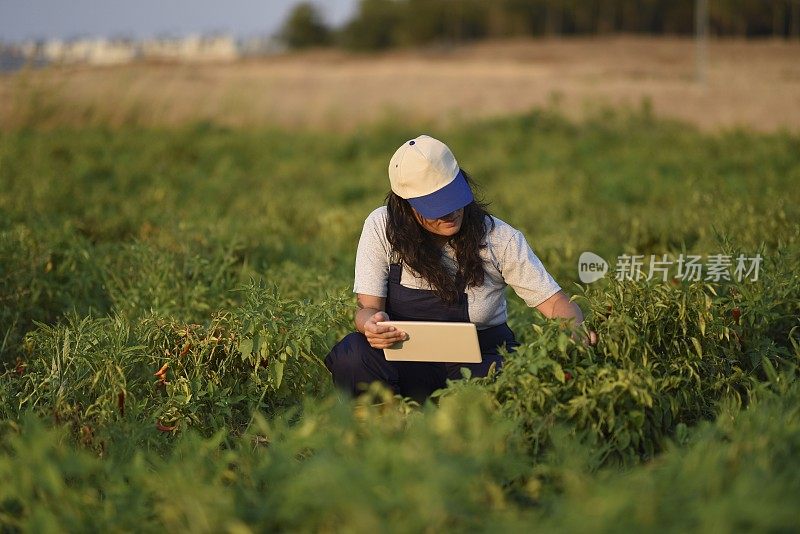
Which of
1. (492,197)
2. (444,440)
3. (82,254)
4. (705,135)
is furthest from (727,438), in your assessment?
(705,135)

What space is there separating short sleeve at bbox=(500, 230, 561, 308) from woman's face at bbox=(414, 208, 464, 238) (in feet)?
0.70

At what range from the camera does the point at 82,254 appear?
19.2 feet

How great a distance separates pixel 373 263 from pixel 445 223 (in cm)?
33

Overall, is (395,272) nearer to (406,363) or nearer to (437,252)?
(437,252)

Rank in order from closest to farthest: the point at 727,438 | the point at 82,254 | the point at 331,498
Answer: the point at 331,498 < the point at 727,438 < the point at 82,254

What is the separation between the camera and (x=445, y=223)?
3859 millimetres

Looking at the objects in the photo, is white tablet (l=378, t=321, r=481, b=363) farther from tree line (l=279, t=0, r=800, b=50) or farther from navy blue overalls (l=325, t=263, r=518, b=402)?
tree line (l=279, t=0, r=800, b=50)

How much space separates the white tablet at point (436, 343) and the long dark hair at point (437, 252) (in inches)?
11.2

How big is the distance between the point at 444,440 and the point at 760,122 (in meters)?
14.2

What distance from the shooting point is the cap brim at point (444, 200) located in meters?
→ 3.74

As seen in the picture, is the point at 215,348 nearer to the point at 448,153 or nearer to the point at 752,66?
the point at 448,153
